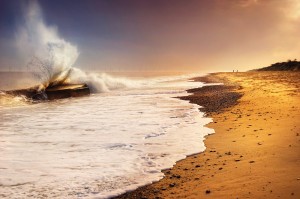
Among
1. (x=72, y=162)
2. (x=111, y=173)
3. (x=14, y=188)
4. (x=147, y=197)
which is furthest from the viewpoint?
(x=72, y=162)

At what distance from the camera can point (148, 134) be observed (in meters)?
9.14

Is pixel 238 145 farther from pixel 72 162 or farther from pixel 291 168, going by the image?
pixel 72 162

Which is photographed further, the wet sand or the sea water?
the sea water

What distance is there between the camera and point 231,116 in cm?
1183

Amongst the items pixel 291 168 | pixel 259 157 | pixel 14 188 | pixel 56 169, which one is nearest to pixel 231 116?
pixel 259 157

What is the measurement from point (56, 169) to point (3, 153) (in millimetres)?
2225

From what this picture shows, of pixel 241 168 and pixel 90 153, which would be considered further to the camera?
pixel 90 153

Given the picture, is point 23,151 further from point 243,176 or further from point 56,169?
point 243,176

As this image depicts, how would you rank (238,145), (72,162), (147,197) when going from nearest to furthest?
(147,197)
(72,162)
(238,145)

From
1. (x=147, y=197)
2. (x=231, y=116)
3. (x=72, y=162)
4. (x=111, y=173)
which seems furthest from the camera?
(x=231, y=116)

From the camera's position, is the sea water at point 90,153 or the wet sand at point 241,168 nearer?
the wet sand at point 241,168

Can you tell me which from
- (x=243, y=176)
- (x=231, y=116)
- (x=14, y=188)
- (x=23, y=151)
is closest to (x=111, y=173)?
(x=14, y=188)

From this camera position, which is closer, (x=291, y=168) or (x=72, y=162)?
(x=291, y=168)

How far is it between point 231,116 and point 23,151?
7.96 metres
